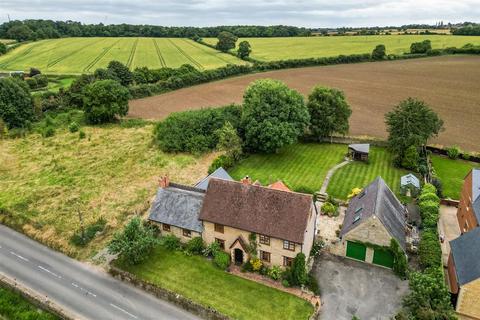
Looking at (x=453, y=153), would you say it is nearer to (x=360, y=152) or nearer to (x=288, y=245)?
(x=360, y=152)

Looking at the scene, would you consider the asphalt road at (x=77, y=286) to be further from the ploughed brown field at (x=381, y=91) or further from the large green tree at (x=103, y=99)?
the ploughed brown field at (x=381, y=91)

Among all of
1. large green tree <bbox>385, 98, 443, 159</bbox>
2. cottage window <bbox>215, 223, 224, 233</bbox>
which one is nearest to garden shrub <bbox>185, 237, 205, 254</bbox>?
cottage window <bbox>215, 223, 224, 233</bbox>

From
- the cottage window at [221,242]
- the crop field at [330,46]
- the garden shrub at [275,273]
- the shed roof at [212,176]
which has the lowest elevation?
the garden shrub at [275,273]

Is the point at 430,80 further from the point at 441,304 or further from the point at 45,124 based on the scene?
the point at 45,124

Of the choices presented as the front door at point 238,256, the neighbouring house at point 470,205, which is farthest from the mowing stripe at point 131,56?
the neighbouring house at point 470,205

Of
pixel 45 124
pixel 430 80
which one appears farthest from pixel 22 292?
pixel 430 80


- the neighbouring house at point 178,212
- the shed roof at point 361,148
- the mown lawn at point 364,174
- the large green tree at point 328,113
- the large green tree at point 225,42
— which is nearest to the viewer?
the neighbouring house at point 178,212

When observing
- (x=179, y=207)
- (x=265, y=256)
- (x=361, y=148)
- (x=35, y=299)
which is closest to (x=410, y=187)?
(x=361, y=148)
